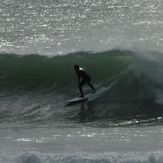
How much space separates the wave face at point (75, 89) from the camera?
15766mm

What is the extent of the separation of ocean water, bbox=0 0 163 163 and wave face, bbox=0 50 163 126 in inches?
1.1

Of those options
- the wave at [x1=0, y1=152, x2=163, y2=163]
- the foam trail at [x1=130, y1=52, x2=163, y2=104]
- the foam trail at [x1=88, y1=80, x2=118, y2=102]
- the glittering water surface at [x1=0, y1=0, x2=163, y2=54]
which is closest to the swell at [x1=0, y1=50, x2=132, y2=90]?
the foam trail at [x1=130, y1=52, x2=163, y2=104]

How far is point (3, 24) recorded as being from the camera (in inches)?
1357

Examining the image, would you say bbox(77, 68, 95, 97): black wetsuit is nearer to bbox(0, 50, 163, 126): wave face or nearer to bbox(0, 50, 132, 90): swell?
bbox(0, 50, 163, 126): wave face

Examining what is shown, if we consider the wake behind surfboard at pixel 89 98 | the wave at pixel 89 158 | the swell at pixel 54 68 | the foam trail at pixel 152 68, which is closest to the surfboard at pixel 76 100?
the wake behind surfboard at pixel 89 98

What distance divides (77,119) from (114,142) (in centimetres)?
316

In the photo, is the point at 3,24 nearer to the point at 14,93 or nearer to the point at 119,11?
the point at 119,11

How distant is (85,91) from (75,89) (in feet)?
2.25

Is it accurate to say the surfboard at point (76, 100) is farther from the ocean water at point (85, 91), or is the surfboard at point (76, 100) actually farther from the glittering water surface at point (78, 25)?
the glittering water surface at point (78, 25)

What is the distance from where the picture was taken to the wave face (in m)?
15.8

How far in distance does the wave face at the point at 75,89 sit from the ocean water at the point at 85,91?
0.03 m

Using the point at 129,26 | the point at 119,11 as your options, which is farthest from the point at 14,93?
the point at 119,11

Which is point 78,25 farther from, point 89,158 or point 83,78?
point 89,158

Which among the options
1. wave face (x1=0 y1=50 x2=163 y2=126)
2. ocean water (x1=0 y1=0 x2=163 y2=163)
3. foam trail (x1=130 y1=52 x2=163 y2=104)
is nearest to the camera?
ocean water (x1=0 y1=0 x2=163 y2=163)
